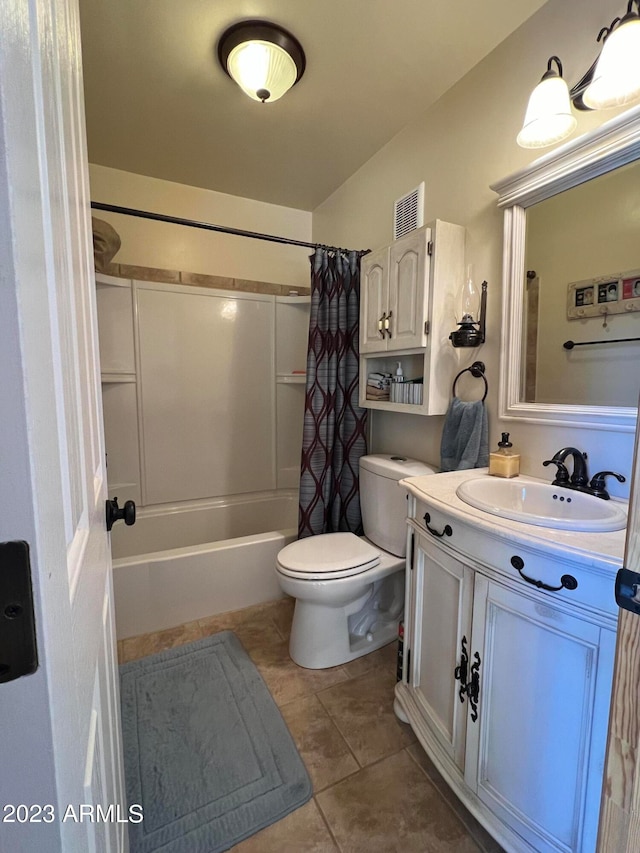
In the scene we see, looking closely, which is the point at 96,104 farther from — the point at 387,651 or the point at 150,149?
the point at 387,651

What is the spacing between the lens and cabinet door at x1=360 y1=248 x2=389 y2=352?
1760 mm

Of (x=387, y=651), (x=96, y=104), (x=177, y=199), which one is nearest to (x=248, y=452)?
(x=387, y=651)

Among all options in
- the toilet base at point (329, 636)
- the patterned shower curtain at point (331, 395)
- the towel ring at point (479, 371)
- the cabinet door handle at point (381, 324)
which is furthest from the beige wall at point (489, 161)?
the toilet base at point (329, 636)

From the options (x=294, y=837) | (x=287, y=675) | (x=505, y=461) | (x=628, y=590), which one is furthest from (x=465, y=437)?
(x=294, y=837)

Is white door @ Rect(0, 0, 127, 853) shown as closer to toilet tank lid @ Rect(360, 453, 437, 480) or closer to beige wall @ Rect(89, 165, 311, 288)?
toilet tank lid @ Rect(360, 453, 437, 480)

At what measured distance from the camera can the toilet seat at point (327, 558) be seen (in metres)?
1.50

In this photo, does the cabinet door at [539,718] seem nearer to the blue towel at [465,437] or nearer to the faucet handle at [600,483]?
the faucet handle at [600,483]

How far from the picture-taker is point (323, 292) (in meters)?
2.04

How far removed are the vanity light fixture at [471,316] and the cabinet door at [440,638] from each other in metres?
0.78

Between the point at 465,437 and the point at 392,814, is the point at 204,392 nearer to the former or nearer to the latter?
the point at 465,437

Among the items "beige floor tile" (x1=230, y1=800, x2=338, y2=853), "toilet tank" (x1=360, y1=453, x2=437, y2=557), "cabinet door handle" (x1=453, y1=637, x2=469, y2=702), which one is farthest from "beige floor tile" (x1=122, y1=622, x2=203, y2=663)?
"cabinet door handle" (x1=453, y1=637, x2=469, y2=702)

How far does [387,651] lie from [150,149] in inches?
112

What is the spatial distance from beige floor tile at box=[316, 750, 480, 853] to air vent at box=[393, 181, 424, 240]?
7.12 ft

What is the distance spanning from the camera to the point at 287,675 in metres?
1.56
